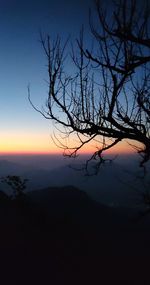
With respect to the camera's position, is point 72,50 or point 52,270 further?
point 52,270

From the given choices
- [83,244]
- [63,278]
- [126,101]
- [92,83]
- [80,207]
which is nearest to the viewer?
[126,101]

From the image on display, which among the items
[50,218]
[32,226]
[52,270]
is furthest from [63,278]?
[50,218]

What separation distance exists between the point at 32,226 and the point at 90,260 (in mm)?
4302

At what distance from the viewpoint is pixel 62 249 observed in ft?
68.2

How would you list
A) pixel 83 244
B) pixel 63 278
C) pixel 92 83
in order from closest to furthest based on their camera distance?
pixel 92 83, pixel 63 278, pixel 83 244

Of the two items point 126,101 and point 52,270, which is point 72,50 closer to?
point 126,101

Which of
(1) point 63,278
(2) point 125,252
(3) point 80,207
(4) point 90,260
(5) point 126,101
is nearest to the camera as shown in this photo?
(5) point 126,101

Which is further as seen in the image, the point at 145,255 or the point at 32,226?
the point at 145,255

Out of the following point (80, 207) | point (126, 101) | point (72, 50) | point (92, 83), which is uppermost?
point (72, 50)

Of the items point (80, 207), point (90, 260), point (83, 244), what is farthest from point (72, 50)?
point (80, 207)

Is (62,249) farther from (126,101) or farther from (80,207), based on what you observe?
(80,207)

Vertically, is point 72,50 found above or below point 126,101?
above

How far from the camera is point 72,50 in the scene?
311 inches

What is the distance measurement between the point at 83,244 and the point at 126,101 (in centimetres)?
1847
